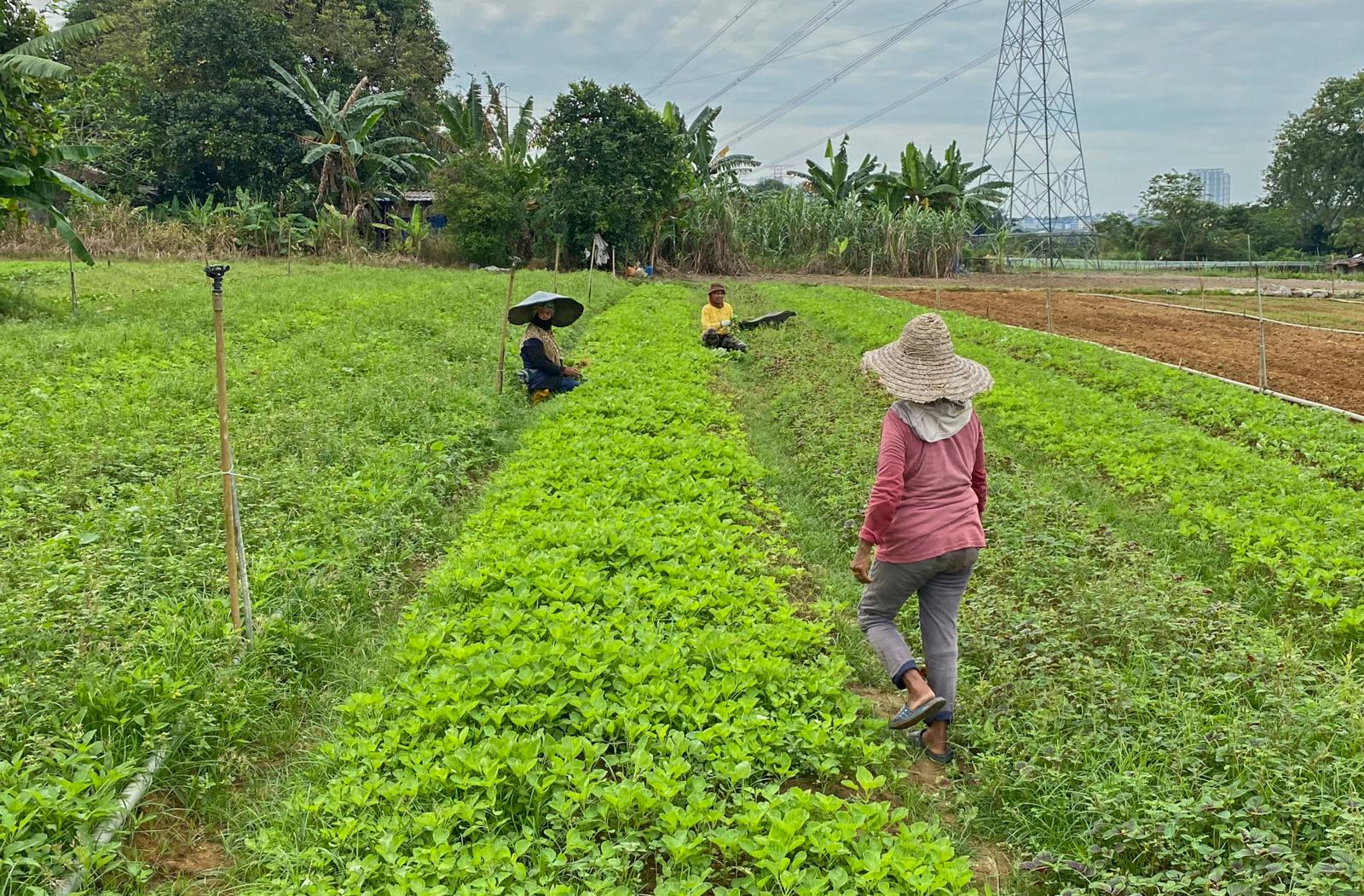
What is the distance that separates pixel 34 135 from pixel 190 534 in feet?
36.5

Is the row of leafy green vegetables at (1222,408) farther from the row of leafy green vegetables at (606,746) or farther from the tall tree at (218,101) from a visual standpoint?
the tall tree at (218,101)

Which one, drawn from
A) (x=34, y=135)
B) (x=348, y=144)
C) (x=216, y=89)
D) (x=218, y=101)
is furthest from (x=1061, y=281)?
(x=216, y=89)

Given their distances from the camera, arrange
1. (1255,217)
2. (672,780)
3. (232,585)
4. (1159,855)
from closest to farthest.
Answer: (1159,855) → (672,780) → (232,585) → (1255,217)

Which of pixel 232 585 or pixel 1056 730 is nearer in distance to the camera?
pixel 1056 730

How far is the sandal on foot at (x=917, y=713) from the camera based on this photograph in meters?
3.72

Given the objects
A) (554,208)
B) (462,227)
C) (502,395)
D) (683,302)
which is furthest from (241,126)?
(502,395)

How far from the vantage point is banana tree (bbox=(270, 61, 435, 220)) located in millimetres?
28547

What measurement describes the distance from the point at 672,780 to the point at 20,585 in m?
3.53

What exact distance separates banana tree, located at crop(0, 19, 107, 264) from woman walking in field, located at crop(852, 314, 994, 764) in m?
13.1

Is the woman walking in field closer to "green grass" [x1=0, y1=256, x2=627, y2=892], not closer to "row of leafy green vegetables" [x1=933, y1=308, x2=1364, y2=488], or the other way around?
"green grass" [x1=0, y1=256, x2=627, y2=892]

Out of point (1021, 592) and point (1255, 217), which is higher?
point (1255, 217)

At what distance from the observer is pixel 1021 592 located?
525cm

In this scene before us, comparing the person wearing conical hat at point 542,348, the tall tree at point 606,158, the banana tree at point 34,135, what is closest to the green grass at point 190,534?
the person wearing conical hat at point 542,348

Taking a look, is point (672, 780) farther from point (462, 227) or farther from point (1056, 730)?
point (462, 227)
